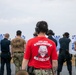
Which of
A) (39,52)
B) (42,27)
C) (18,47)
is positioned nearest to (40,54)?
(39,52)

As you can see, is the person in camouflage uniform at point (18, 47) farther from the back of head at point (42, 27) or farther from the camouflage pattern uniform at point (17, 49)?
the back of head at point (42, 27)

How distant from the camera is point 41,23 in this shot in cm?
588

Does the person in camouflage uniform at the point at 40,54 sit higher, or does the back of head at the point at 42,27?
the back of head at the point at 42,27

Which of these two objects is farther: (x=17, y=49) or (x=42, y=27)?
(x=17, y=49)

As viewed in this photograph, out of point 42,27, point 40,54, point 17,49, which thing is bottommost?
point 17,49

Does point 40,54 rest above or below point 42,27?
below

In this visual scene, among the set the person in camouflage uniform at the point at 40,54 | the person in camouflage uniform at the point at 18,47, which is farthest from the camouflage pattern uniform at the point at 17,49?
the person in camouflage uniform at the point at 40,54

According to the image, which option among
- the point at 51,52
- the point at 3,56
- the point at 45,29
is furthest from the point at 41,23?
the point at 3,56

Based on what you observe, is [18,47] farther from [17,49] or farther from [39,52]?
[39,52]

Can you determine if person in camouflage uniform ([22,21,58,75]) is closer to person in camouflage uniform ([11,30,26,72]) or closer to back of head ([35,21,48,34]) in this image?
back of head ([35,21,48,34])

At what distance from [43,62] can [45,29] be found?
0.52 m

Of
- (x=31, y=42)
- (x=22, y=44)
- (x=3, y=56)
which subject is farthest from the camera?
(x=3, y=56)

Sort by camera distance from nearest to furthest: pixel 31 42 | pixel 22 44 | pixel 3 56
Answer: pixel 31 42 < pixel 22 44 < pixel 3 56

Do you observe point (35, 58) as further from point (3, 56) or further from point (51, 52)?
point (3, 56)
